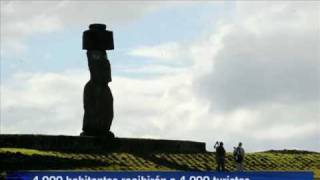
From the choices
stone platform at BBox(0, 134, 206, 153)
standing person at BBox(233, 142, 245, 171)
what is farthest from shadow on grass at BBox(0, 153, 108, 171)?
standing person at BBox(233, 142, 245, 171)

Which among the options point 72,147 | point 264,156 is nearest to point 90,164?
point 72,147

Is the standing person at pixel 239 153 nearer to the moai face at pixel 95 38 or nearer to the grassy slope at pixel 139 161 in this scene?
the grassy slope at pixel 139 161

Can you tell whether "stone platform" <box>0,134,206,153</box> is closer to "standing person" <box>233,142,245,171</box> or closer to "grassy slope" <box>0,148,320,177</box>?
"grassy slope" <box>0,148,320,177</box>

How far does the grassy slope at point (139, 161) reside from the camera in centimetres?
3288

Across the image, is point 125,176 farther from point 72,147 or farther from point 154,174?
point 72,147

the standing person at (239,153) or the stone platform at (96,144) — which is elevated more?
the stone platform at (96,144)

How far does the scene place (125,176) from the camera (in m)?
20.9

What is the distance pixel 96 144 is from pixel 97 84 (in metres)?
2.84

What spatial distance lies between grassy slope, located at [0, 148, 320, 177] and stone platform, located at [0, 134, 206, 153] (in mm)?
788

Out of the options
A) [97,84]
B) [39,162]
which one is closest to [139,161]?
[97,84]

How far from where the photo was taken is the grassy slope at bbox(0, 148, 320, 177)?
108 ft

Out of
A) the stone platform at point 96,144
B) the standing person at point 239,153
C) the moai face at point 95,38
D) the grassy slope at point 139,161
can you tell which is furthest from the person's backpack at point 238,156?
the moai face at point 95,38

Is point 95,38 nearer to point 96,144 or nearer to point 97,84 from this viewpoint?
point 97,84

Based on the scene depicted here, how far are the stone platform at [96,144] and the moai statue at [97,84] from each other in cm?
82
